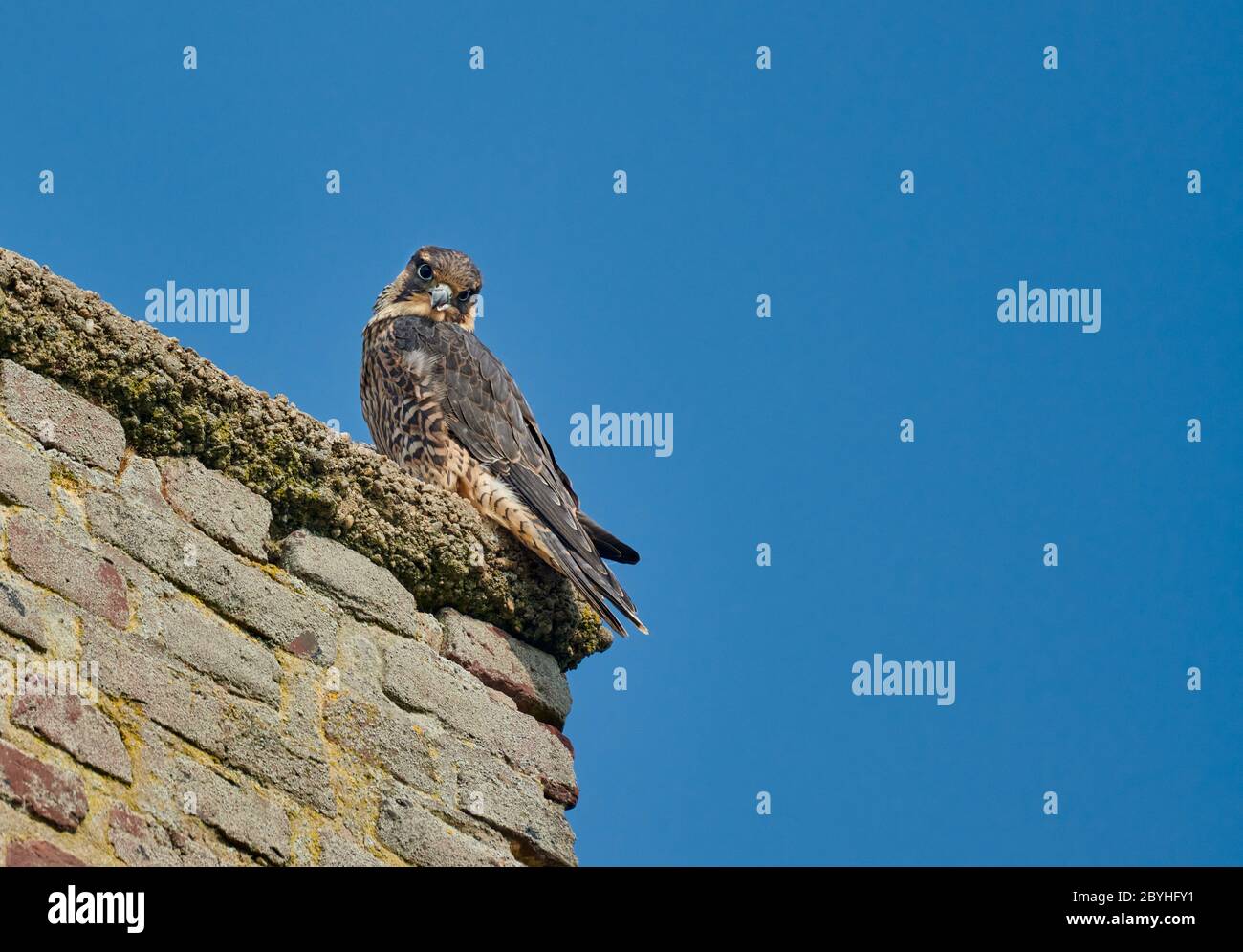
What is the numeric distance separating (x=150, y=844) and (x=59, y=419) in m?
1.07

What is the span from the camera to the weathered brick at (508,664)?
169 inches

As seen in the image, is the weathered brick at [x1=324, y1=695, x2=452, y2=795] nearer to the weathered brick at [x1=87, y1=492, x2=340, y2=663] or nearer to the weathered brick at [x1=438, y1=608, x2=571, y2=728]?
the weathered brick at [x1=87, y1=492, x2=340, y2=663]

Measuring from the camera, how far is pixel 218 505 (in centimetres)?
388

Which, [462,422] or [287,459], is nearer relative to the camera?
[287,459]

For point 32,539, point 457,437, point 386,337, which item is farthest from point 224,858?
point 386,337

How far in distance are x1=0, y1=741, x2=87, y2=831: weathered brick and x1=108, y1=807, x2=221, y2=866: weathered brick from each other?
0.26 feet

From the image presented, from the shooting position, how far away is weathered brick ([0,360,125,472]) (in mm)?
3516

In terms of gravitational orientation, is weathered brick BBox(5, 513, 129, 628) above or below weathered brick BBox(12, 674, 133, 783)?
above

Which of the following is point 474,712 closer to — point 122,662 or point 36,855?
point 122,662

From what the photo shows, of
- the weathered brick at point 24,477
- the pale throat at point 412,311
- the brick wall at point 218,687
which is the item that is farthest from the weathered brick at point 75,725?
the pale throat at point 412,311

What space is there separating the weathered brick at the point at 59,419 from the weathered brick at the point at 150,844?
936mm

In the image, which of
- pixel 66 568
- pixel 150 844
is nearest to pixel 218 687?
pixel 66 568

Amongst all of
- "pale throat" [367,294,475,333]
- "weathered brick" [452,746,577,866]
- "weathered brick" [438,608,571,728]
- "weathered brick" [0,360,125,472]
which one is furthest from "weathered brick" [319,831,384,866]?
"pale throat" [367,294,475,333]

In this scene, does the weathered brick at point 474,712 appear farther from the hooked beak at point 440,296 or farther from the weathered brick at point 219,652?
the hooked beak at point 440,296
